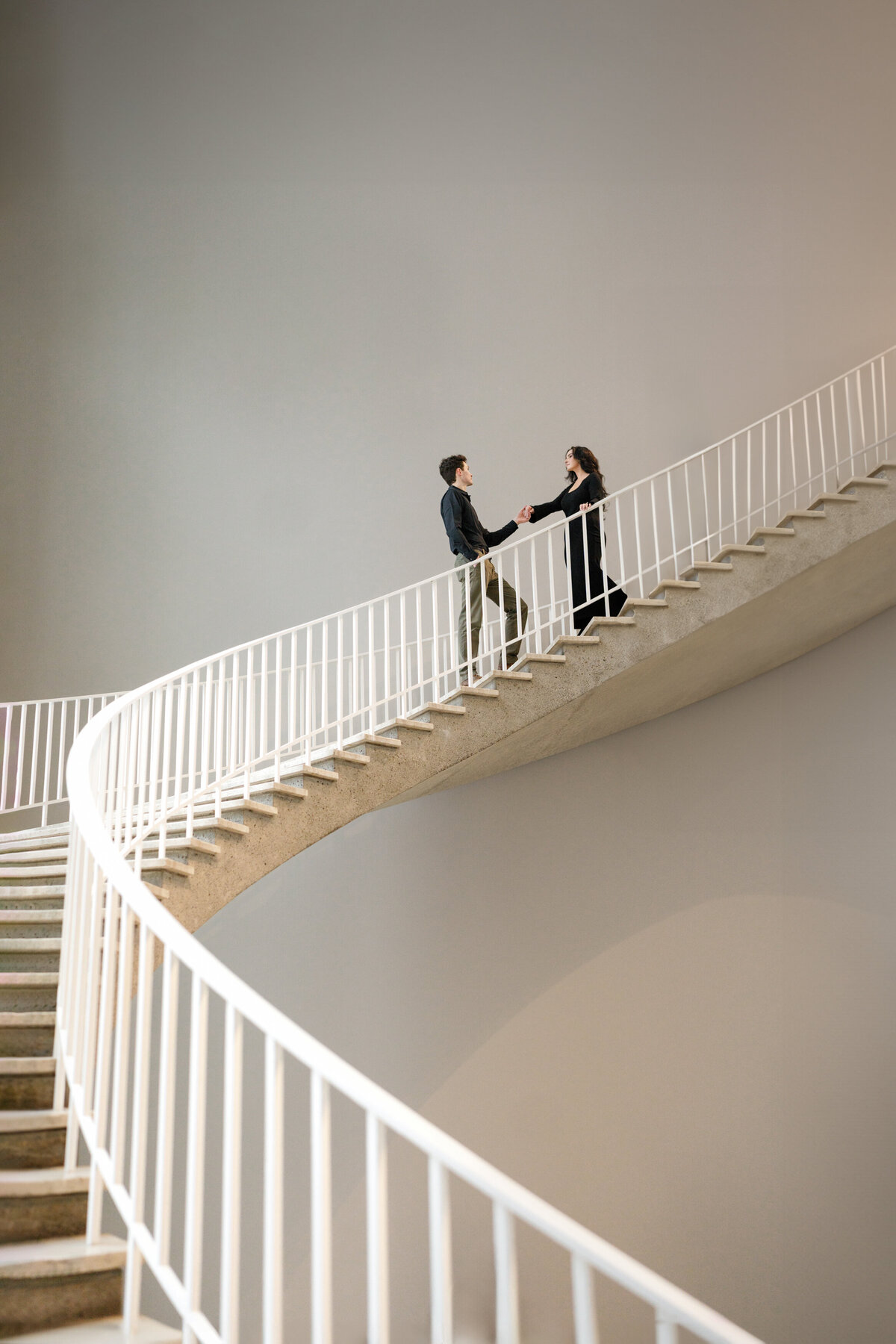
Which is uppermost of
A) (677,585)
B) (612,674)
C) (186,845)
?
(677,585)

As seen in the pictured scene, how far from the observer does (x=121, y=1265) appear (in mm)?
2227

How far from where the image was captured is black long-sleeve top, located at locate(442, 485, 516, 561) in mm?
5625

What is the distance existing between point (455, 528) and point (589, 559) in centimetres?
81

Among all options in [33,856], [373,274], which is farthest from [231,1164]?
[373,274]

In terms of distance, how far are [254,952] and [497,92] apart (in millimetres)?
7556

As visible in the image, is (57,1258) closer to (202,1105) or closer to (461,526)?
(202,1105)

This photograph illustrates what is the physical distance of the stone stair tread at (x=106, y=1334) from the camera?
1.99m

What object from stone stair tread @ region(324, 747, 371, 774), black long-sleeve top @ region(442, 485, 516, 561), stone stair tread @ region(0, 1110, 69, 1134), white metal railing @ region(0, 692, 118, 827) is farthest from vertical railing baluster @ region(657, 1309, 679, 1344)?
white metal railing @ region(0, 692, 118, 827)

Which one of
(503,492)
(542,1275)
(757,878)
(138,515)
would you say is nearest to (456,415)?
(503,492)

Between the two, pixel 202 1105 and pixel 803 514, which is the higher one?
pixel 803 514

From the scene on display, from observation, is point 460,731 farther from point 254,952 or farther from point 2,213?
point 2,213

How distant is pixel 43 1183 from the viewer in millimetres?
2365

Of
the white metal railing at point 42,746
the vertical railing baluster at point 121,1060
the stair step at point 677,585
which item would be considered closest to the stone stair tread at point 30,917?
the vertical railing baluster at point 121,1060

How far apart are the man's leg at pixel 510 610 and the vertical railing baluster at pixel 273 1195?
3.92m
